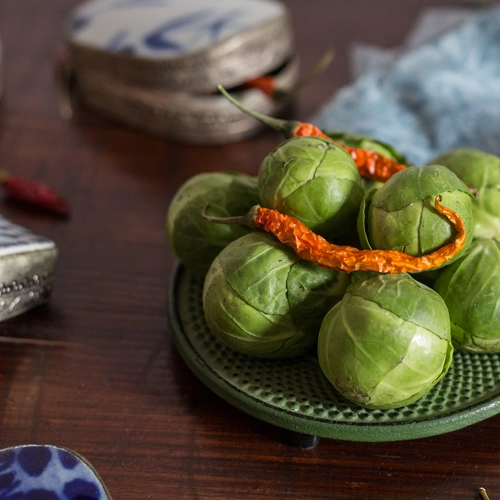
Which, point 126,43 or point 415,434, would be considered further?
point 126,43

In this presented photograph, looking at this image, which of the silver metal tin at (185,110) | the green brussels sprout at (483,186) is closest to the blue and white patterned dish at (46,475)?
the green brussels sprout at (483,186)

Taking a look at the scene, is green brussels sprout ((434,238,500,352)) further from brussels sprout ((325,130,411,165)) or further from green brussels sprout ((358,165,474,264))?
brussels sprout ((325,130,411,165))

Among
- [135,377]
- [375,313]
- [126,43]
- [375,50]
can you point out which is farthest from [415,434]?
[375,50]

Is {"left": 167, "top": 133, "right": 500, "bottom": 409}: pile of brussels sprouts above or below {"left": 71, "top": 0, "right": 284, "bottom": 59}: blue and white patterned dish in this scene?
above

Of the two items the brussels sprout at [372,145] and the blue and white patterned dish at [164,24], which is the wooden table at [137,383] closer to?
the blue and white patterned dish at [164,24]

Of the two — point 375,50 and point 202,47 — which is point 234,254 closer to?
point 202,47

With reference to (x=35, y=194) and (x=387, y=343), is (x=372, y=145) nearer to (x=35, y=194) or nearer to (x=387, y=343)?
(x=387, y=343)

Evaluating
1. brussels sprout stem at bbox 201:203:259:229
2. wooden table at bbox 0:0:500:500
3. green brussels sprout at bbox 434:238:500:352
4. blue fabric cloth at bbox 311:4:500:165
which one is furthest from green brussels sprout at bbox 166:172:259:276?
blue fabric cloth at bbox 311:4:500:165
